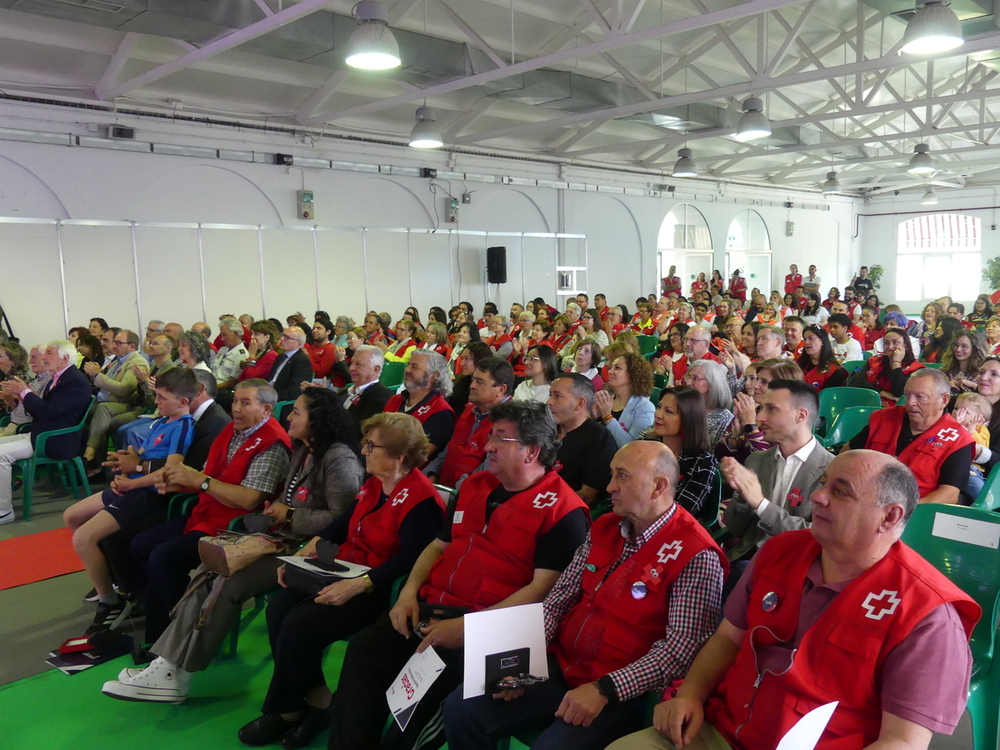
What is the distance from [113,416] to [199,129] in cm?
497

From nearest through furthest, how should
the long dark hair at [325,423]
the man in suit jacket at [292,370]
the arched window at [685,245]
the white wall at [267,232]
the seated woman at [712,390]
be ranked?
the long dark hair at [325,423] → the seated woman at [712,390] → the man in suit jacket at [292,370] → the white wall at [267,232] → the arched window at [685,245]

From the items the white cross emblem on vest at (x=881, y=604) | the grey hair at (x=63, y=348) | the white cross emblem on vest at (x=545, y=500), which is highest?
the grey hair at (x=63, y=348)

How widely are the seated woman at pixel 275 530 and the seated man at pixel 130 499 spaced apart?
0.73 m

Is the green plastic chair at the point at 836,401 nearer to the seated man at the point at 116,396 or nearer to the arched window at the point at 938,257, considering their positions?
the seated man at the point at 116,396

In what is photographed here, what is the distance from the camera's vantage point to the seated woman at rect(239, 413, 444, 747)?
2.56 m

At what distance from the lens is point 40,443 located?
533cm

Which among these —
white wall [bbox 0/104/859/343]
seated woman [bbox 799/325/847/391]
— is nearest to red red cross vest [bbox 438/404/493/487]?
seated woman [bbox 799/325/847/391]

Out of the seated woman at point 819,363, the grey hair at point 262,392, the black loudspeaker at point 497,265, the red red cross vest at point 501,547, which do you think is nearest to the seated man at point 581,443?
the red red cross vest at point 501,547

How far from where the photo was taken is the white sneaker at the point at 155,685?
280 cm

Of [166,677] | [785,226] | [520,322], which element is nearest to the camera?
[166,677]

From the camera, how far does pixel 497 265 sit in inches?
500

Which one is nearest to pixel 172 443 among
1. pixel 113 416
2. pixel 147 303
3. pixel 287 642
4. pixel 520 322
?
pixel 287 642

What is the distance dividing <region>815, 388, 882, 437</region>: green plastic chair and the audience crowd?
51cm

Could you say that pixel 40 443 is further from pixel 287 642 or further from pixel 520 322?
pixel 520 322
